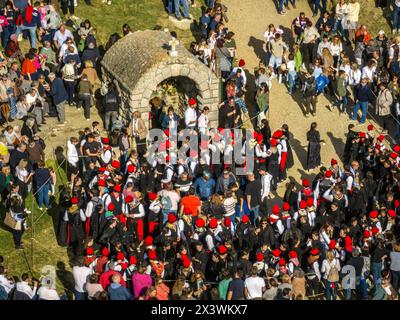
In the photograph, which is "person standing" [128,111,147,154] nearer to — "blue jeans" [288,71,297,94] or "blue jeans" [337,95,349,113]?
"blue jeans" [288,71,297,94]

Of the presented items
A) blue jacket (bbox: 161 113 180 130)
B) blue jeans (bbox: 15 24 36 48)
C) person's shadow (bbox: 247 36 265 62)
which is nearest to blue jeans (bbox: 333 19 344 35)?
person's shadow (bbox: 247 36 265 62)

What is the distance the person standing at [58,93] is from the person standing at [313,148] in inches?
261

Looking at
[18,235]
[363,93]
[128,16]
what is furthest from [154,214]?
[128,16]

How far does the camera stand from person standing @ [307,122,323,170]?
28.2m

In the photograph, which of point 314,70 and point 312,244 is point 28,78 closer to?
point 314,70

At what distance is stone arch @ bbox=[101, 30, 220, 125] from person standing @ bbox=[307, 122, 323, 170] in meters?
2.77

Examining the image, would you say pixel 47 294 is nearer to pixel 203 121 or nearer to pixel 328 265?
pixel 328 265

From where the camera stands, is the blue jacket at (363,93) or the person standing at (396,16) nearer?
the blue jacket at (363,93)

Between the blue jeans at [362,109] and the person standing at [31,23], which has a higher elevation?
the person standing at [31,23]

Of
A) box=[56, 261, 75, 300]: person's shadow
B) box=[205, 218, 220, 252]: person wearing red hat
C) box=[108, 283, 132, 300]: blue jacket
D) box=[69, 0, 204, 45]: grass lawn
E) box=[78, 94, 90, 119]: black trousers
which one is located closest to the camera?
box=[108, 283, 132, 300]: blue jacket

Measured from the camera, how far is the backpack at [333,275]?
2355cm

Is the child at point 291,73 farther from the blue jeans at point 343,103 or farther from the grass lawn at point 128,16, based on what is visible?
the grass lawn at point 128,16

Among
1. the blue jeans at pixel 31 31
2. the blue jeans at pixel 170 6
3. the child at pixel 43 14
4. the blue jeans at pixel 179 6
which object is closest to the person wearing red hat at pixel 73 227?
the blue jeans at pixel 31 31

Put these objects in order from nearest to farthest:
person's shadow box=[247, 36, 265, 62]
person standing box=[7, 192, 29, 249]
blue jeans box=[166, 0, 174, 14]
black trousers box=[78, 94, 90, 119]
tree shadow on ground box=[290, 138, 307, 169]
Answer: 1. person standing box=[7, 192, 29, 249]
2. tree shadow on ground box=[290, 138, 307, 169]
3. black trousers box=[78, 94, 90, 119]
4. person's shadow box=[247, 36, 265, 62]
5. blue jeans box=[166, 0, 174, 14]
